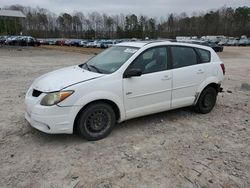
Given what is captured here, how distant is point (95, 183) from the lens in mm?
2930

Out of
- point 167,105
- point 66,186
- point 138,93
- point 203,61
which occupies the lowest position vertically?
point 66,186

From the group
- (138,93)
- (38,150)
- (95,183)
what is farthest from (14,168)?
(138,93)

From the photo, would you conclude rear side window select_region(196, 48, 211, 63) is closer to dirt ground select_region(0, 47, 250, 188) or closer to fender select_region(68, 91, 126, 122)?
dirt ground select_region(0, 47, 250, 188)

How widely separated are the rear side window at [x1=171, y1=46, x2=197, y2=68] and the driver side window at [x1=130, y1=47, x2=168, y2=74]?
0.76 feet

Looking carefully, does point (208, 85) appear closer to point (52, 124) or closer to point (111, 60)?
point (111, 60)

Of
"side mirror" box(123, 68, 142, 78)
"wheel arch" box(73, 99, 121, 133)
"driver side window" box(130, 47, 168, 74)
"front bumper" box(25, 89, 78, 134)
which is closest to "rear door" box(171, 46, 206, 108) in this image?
"driver side window" box(130, 47, 168, 74)

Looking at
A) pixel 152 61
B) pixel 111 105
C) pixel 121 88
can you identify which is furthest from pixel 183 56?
pixel 111 105

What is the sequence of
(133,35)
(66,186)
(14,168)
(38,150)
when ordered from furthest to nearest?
(133,35) < (38,150) < (14,168) < (66,186)

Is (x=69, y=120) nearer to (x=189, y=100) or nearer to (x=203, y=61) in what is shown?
(x=189, y=100)

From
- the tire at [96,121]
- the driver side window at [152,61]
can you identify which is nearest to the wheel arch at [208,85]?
the driver side window at [152,61]

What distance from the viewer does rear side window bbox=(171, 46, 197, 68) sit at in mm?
4742

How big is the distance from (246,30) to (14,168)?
94527 millimetres

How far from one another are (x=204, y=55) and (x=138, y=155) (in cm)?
285

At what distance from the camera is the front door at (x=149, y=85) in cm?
419
